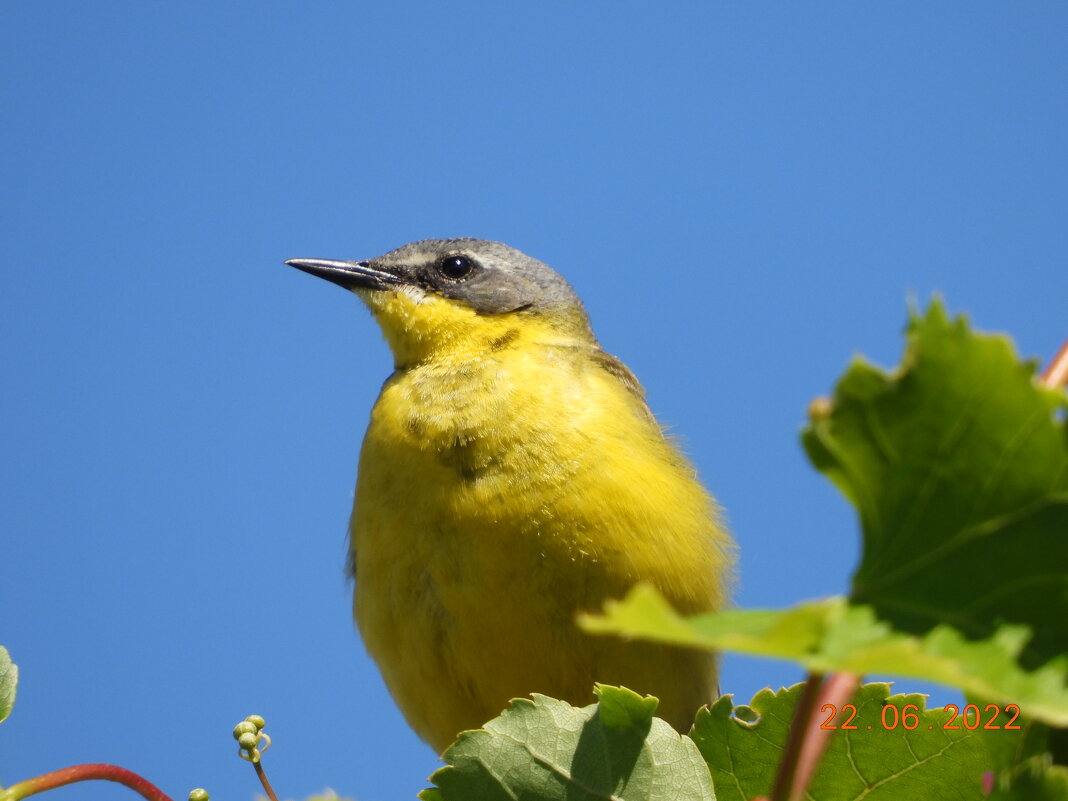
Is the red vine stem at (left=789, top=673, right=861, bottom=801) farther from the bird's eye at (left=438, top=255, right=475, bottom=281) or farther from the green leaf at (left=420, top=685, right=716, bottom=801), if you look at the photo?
the bird's eye at (left=438, top=255, right=475, bottom=281)

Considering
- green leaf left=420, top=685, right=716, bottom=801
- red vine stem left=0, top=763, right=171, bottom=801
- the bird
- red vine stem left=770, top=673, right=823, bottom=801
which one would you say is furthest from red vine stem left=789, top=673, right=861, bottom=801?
the bird

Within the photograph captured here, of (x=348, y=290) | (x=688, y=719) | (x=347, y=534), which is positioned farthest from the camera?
(x=348, y=290)

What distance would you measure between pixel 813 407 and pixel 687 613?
3388 mm

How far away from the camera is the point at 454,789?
1812mm

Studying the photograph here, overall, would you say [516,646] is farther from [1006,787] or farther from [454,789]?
[1006,787]

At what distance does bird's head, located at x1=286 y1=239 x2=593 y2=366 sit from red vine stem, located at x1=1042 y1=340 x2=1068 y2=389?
4.08 m

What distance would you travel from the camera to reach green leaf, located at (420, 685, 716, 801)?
1784 mm

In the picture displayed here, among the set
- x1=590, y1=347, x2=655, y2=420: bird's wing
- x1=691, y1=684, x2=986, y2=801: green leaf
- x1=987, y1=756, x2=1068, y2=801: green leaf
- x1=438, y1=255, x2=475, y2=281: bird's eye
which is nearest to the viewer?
x1=987, y1=756, x2=1068, y2=801: green leaf

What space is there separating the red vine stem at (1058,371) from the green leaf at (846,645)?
315 millimetres

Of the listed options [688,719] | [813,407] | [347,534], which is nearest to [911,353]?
[813,407]

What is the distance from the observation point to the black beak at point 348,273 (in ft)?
19.8

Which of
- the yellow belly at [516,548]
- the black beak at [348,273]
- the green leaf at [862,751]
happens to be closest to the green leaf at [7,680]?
the green leaf at [862,751]

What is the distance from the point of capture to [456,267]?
608cm

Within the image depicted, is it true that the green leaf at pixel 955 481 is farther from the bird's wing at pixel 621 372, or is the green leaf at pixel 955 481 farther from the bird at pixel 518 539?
the bird's wing at pixel 621 372
